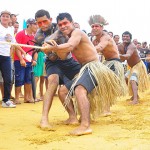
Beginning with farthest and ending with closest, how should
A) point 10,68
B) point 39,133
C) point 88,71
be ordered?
point 10,68, point 88,71, point 39,133

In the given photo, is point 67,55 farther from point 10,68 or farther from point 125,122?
point 10,68

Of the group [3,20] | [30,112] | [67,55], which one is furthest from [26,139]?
[3,20]

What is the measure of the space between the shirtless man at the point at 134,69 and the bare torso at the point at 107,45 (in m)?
1.14

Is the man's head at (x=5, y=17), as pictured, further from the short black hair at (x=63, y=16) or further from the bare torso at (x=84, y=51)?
the bare torso at (x=84, y=51)

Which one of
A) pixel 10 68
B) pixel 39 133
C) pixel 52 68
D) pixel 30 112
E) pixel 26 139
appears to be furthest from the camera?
pixel 10 68

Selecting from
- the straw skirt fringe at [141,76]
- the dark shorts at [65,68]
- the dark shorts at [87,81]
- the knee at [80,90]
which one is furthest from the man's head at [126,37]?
the knee at [80,90]

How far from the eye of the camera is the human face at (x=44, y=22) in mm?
4336

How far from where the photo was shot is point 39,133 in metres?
3.72

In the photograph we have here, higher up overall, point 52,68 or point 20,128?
point 52,68

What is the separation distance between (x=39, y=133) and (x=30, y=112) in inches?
60.6

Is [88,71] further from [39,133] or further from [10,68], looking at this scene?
[10,68]

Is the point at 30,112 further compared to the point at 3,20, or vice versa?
the point at 3,20

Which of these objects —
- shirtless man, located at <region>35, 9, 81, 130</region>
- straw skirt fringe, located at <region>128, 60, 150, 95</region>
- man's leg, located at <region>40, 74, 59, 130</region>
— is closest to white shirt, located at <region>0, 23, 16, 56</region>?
shirtless man, located at <region>35, 9, 81, 130</region>

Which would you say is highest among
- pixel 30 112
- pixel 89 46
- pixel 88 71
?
pixel 89 46
